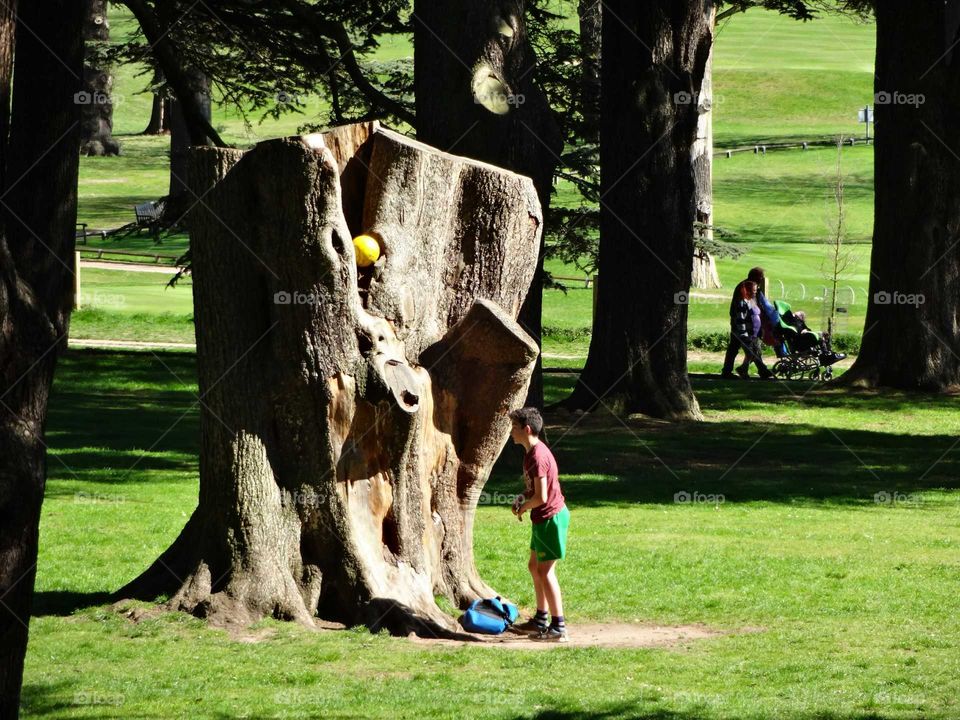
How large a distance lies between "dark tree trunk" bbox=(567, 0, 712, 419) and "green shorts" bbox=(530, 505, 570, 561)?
11.2 metres

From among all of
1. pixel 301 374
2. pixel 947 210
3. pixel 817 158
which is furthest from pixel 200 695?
pixel 817 158

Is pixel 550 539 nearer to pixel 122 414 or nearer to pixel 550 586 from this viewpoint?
pixel 550 586

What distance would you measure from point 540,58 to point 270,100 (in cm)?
419

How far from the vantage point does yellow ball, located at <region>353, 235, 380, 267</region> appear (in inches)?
383

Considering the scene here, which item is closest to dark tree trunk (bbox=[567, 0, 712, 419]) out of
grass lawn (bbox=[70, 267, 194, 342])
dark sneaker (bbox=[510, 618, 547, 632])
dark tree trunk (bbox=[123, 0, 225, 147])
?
dark tree trunk (bbox=[123, 0, 225, 147])

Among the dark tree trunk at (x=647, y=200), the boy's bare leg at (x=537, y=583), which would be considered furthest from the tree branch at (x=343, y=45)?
the boy's bare leg at (x=537, y=583)

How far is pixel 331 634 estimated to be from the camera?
30.6 feet

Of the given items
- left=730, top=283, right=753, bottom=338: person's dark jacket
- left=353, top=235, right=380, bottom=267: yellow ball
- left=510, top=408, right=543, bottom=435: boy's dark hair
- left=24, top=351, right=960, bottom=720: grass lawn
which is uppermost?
left=353, top=235, right=380, bottom=267: yellow ball

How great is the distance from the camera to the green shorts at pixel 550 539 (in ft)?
31.8

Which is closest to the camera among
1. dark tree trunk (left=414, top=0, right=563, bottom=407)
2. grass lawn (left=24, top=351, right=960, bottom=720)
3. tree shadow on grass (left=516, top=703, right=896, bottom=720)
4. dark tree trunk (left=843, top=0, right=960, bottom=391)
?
tree shadow on grass (left=516, top=703, right=896, bottom=720)

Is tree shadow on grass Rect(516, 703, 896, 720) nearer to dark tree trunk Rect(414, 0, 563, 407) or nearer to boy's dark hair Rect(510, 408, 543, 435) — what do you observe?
boy's dark hair Rect(510, 408, 543, 435)

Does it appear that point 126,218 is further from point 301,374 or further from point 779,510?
point 301,374

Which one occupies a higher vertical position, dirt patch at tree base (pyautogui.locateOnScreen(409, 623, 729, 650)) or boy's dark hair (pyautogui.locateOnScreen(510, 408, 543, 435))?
boy's dark hair (pyautogui.locateOnScreen(510, 408, 543, 435))

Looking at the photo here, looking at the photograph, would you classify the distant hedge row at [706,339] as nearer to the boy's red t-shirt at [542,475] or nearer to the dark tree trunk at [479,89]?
the dark tree trunk at [479,89]
